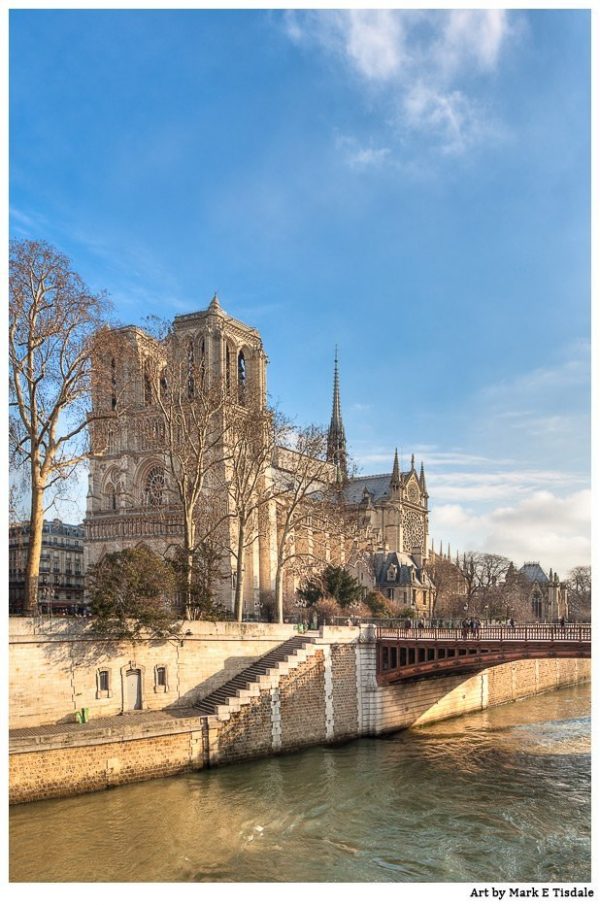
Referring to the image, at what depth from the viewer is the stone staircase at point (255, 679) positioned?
81.1 feet

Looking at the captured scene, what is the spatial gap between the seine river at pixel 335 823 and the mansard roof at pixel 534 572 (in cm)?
6878

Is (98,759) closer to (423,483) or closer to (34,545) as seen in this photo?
(34,545)

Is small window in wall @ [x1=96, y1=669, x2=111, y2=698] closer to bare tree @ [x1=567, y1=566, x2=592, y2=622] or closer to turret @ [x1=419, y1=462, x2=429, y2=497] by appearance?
bare tree @ [x1=567, y1=566, x2=592, y2=622]

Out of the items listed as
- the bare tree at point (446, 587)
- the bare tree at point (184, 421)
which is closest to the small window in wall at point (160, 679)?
the bare tree at point (184, 421)

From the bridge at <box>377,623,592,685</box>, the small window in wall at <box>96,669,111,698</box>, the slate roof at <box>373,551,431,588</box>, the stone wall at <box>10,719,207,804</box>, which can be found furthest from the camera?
the slate roof at <box>373,551,431,588</box>

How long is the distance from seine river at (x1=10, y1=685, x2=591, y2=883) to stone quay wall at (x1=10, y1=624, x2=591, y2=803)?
56cm

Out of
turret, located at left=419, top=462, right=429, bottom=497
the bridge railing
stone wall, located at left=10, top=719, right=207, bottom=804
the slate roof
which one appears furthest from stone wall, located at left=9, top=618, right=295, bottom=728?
turret, located at left=419, top=462, right=429, bottom=497

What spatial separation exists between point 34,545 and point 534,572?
80.1 meters

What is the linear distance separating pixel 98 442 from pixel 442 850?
Result: 15.8m

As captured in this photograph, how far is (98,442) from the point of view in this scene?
25891mm

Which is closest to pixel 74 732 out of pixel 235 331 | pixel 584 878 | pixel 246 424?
pixel 584 878

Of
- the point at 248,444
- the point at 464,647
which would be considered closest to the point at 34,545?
the point at 248,444

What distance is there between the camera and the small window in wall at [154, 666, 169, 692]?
25.7 meters
